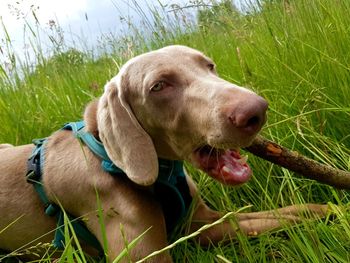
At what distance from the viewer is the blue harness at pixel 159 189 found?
2.59 m

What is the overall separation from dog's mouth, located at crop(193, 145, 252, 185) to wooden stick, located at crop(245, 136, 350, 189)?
0.55 feet

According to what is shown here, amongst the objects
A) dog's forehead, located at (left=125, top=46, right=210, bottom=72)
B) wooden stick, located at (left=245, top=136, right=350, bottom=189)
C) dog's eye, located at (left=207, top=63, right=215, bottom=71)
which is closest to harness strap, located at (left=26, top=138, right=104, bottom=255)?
dog's forehead, located at (left=125, top=46, right=210, bottom=72)

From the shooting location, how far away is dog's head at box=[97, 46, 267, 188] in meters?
2.14

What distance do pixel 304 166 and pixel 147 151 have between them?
2.41 ft

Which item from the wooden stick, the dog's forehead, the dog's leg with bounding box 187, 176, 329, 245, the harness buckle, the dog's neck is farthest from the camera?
the harness buckle

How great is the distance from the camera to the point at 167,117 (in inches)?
93.9

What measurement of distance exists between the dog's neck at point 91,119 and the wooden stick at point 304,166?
96 centimetres

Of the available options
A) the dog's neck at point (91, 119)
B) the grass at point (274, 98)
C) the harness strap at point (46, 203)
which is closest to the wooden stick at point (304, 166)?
the grass at point (274, 98)

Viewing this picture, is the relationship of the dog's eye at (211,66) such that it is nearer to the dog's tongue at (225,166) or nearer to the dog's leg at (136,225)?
the dog's tongue at (225,166)

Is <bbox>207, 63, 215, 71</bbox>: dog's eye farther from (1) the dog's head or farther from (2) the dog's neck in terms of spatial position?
(2) the dog's neck

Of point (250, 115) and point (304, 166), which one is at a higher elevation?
point (250, 115)

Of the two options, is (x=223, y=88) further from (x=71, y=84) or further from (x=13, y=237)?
(x=71, y=84)

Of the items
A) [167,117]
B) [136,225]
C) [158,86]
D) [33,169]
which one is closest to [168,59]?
[158,86]

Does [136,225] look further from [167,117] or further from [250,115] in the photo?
[250,115]
